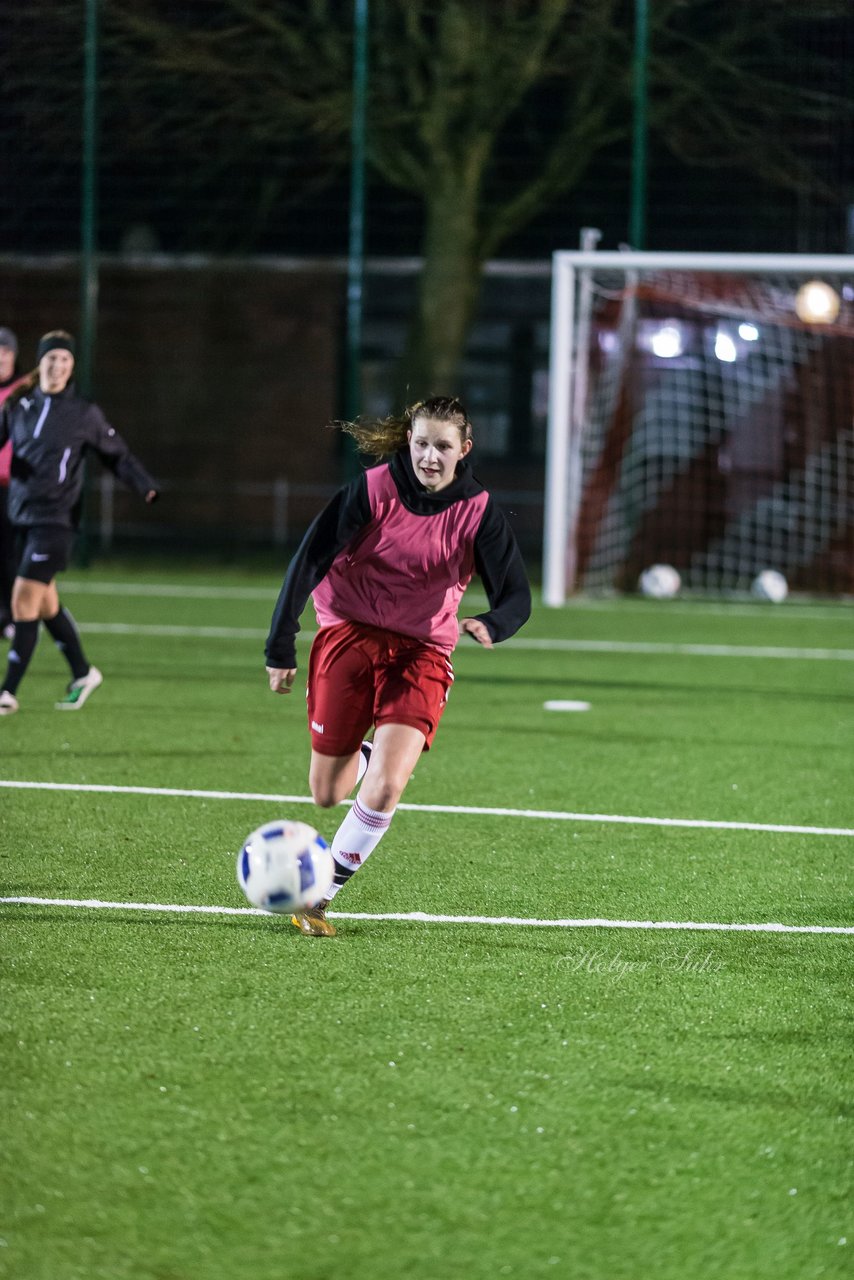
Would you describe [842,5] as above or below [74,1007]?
above

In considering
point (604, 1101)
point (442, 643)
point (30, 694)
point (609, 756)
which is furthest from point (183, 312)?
point (604, 1101)

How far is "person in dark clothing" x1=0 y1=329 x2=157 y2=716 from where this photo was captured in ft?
30.9

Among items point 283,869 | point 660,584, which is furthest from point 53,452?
point 660,584

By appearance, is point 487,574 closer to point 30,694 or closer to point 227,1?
point 30,694

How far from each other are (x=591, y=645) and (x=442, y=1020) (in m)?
9.39

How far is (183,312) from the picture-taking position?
85.3 ft

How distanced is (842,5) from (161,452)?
12.2 metres

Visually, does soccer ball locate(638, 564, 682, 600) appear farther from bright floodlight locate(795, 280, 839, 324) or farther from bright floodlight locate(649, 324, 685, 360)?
bright floodlight locate(795, 280, 839, 324)

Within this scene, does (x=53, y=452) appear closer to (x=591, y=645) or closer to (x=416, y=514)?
(x=416, y=514)

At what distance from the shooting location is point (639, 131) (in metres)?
17.9

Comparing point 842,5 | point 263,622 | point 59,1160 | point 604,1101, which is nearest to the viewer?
point 59,1160

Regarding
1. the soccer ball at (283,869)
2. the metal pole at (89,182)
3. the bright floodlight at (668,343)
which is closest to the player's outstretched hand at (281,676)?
the soccer ball at (283,869)

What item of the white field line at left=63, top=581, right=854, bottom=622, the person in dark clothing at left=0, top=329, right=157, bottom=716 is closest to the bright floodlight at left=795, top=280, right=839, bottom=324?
the white field line at left=63, top=581, right=854, bottom=622

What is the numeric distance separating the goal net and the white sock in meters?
10.7
